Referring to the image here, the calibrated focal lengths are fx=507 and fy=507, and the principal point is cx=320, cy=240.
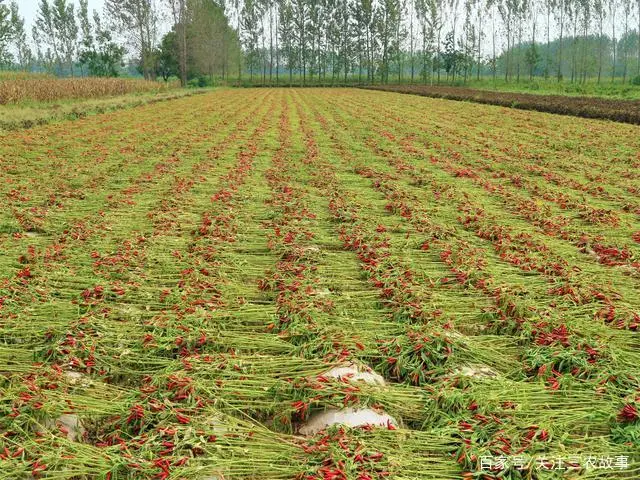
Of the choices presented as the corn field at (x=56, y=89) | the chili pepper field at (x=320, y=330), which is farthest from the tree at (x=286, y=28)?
the chili pepper field at (x=320, y=330)

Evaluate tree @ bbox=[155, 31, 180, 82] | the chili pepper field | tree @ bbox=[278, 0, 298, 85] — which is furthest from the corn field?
tree @ bbox=[278, 0, 298, 85]

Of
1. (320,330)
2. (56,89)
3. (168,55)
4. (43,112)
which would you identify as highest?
(168,55)

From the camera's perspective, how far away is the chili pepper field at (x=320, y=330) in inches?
108

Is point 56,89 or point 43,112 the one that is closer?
point 43,112

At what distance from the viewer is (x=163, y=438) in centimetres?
281

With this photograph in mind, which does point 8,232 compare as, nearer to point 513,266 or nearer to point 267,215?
point 267,215

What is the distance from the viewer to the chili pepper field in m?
2.73

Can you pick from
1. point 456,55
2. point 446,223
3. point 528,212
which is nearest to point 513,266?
point 446,223

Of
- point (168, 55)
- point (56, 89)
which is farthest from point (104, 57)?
point (56, 89)

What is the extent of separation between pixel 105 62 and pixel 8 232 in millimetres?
82365

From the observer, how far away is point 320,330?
4020mm

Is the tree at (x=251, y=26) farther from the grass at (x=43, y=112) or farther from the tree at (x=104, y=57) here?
the grass at (x=43, y=112)

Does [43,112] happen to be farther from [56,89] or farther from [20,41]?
[20,41]

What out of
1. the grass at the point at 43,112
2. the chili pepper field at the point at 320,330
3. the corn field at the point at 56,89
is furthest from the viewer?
the corn field at the point at 56,89
